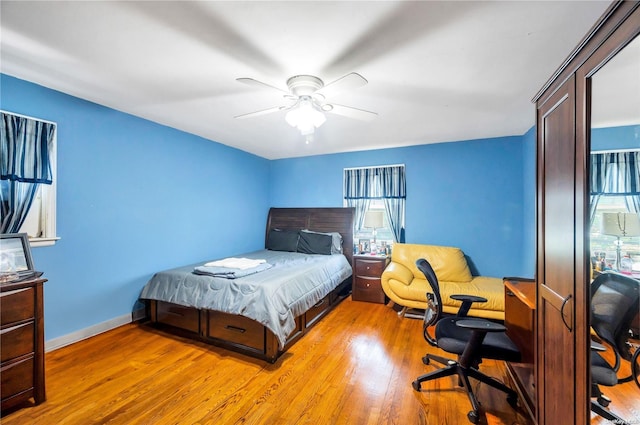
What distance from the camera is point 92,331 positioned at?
8.86 feet

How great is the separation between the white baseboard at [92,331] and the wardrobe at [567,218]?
12.2 ft

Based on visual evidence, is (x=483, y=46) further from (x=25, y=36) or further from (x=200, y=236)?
(x=200, y=236)

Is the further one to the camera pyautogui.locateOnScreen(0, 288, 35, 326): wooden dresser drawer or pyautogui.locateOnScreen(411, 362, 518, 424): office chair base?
pyautogui.locateOnScreen(411, 362, 518, 424): office chair base

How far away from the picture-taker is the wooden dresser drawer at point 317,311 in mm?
3036

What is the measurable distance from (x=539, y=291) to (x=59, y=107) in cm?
396

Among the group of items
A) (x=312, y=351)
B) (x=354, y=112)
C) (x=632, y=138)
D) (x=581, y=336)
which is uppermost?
(x=354, y=112)

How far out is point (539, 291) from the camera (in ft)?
4.64

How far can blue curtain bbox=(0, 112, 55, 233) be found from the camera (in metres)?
2.14

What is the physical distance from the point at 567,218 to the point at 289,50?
176 cm

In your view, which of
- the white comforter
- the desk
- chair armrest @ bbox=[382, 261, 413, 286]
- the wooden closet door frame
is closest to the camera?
the wooden closet door frame

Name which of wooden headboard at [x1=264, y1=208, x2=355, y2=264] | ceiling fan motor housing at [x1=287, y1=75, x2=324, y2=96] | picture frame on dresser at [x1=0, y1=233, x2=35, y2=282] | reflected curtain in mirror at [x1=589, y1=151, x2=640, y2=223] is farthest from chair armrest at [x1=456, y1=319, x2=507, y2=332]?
picture frame on dresser at [x1=0, y1=233, x2=35, y2=282]

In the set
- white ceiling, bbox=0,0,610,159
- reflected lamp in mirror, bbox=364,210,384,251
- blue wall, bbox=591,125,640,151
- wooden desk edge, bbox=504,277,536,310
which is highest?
white ceiling, bbox=0,0,610,159

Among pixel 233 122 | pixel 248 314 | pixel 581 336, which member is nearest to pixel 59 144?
pixel 233 122

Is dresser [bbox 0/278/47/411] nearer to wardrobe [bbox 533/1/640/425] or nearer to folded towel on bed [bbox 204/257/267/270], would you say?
folded towel on bed [bbox 204/257/267/270]
